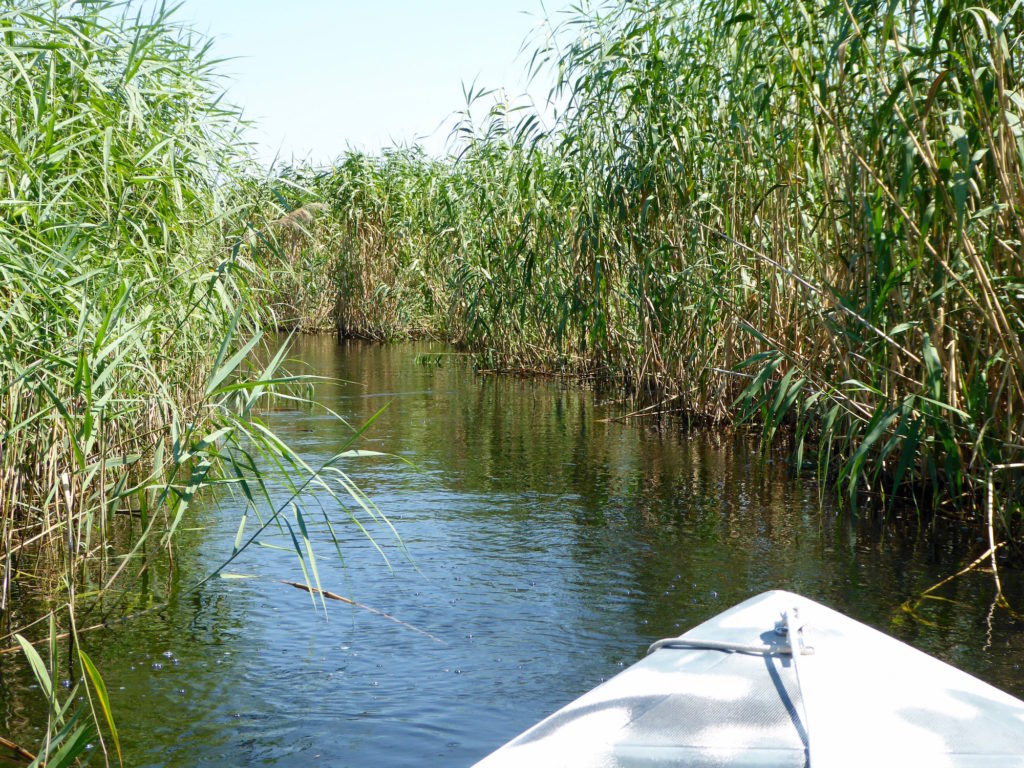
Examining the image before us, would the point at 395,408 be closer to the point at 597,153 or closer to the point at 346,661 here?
the point at 597,153

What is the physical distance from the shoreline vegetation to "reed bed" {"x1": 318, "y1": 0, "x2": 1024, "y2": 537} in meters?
0.02

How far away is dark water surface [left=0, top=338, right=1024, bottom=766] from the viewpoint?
301 centimetres

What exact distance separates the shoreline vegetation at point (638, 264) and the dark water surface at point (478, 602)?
20cm

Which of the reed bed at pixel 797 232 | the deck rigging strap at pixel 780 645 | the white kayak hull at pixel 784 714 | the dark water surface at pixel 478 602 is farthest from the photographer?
the reed bed at pixel 797 232

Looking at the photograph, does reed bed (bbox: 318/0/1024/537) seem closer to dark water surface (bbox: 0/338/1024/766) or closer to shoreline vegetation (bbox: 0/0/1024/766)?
shoreline vegetation (bbox: 0/0/1024/766)

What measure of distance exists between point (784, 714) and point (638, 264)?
6.02 m

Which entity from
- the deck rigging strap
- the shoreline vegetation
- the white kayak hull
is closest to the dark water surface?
the shoreline vegetation

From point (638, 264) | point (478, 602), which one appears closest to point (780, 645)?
point (478, 602)

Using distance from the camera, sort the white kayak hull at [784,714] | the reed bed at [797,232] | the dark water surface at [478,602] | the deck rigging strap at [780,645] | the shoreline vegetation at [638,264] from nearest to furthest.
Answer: the white kayak hull at [784,714] → the deck rigging strap at [780,645] → the dark water surface at [478,602] → the shoreline vegetation at [638,264] → the reed bed at [797,232]

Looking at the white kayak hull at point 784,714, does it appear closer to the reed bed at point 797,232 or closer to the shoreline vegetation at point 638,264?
the shoreline vegetation at point 638,264

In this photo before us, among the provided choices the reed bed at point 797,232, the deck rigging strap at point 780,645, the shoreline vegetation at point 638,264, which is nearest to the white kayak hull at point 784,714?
the deck rigging strap at point 780,645

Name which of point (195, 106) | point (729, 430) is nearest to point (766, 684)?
point (195, 106)

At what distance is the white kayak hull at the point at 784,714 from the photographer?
173 centimetres

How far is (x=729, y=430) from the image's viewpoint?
7504mm
